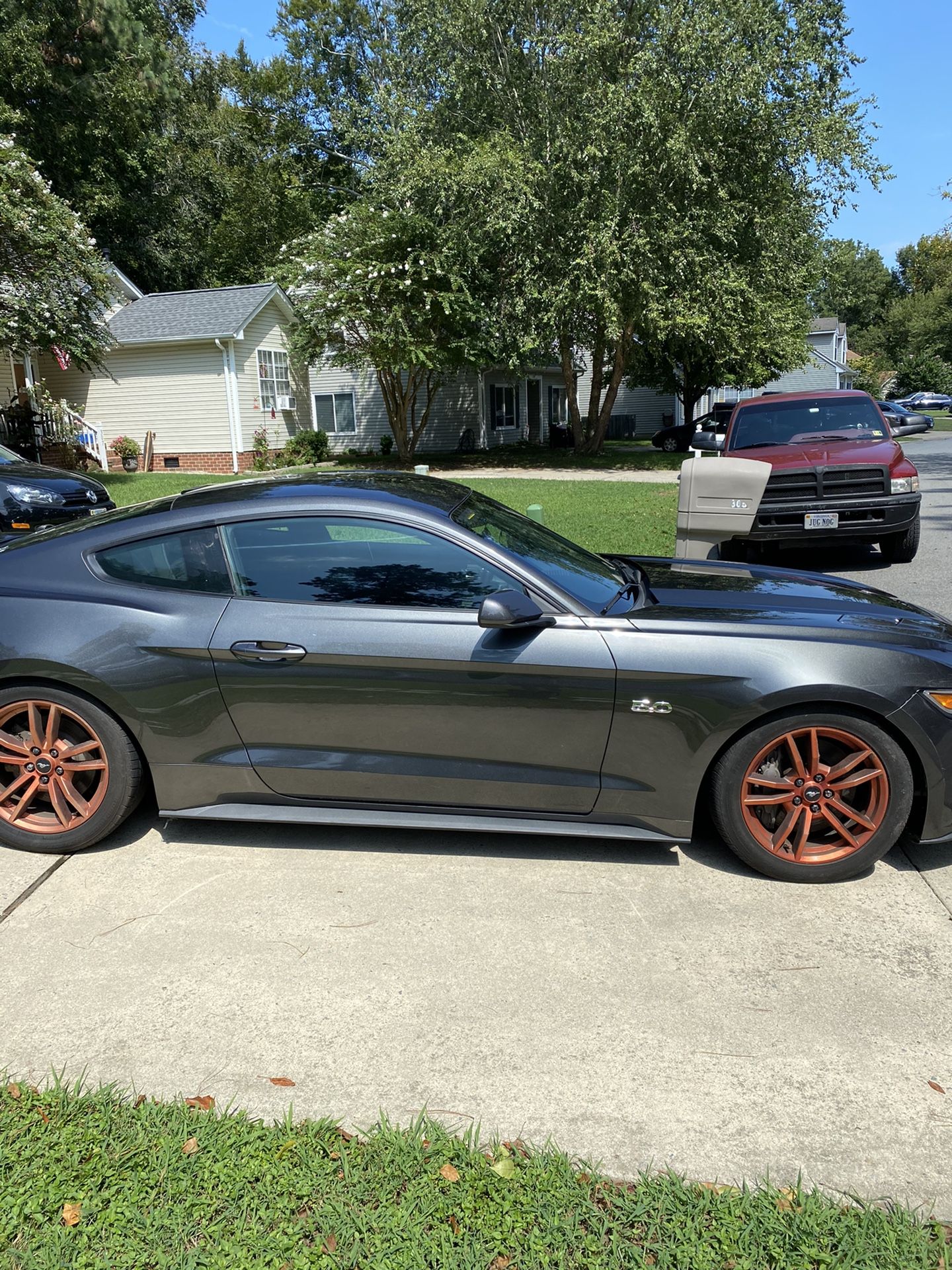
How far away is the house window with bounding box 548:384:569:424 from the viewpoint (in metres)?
37.3

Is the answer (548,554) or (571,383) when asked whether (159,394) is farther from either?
(548,554)

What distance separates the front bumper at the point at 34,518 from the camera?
380 inches

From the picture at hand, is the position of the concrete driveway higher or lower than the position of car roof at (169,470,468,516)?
lower

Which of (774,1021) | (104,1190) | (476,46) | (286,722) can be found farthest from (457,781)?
(476,46)

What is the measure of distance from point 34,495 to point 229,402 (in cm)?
1400

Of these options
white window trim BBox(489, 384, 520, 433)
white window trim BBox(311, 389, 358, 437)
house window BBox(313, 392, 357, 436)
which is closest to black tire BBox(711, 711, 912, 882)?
white window trim BBox(311, 389, 358, 437)

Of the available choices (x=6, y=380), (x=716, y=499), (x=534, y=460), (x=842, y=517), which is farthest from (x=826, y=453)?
(x=6, y=380)

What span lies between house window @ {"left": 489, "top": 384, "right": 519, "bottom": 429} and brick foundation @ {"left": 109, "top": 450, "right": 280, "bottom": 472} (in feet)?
35.1

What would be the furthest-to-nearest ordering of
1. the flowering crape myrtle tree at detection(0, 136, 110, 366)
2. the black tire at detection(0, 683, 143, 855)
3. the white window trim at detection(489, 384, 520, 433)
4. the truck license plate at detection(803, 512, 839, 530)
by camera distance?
the white window trim at detection(489, 384, 520, 433), the flowering crape myrtle tree at detection(0, 136, 110, 366), the truck license plate at detection(803, 512, 839, 530), the black tire at detection(0, 683, 143, 855)

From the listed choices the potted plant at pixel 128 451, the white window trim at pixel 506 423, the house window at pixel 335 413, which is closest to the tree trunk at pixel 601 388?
the white window trim at pixel 506 423

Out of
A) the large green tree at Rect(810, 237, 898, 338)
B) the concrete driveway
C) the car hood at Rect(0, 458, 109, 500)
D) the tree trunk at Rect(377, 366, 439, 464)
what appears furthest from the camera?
the large green tree at Rect(810, 237, 898, 338)

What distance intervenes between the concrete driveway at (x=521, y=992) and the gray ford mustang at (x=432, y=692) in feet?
0.77

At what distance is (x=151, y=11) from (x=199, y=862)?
36.8 m

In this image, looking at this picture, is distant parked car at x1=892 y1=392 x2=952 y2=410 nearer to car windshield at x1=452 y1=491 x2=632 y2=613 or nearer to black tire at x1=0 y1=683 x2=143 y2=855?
car windshield at x1=452 y1=491 x2=632 y2=613
